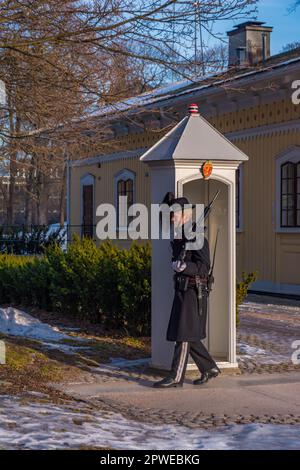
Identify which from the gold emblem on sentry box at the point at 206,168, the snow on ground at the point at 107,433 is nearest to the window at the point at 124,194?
the gold emblem on sentry box at the point at 206,168

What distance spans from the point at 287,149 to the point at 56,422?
504 inches

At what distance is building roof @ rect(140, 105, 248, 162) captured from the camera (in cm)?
955

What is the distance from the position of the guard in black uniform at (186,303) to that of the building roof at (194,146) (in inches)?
25.9

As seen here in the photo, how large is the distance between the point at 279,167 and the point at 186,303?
10718mm

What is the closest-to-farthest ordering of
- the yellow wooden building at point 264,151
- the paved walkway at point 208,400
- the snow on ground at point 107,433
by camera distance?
the snow on ground at point 107,433, the paved walkway at point 208,400, the yellow wooden building at point 264,151

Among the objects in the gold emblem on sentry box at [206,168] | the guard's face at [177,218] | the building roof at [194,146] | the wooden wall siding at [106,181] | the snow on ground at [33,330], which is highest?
the wooden wall siding at [106,181]

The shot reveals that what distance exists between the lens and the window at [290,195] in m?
18.8

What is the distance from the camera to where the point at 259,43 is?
24.4 metres

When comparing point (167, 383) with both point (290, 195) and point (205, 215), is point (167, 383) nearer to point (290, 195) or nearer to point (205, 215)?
point (205, 215)

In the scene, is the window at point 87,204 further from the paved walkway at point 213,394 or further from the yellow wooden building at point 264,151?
the paved walkway at point 213,394

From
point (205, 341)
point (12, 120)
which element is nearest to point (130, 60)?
point (12, 120)

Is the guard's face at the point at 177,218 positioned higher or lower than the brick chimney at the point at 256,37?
lower
